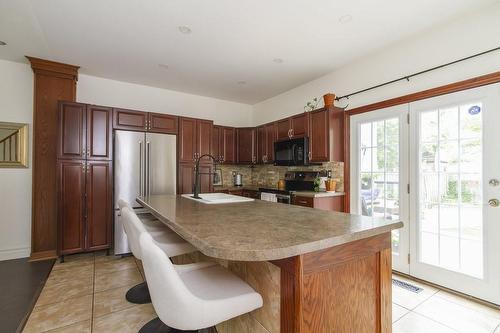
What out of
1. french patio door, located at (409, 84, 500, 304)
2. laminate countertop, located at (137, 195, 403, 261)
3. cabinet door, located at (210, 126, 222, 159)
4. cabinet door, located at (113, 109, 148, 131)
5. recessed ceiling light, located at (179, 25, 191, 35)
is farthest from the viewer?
cabinet door, located at (210, 126, 222, 159)

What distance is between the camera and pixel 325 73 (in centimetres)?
376

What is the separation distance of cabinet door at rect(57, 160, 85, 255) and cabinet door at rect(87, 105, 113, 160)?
0.70 ft

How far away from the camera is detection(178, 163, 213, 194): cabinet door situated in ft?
12.8

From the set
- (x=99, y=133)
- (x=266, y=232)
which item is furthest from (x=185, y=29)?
(x=266, y=232)

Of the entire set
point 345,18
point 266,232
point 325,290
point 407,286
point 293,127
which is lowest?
point 407,286

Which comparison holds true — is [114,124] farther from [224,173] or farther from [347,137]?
[347,137]

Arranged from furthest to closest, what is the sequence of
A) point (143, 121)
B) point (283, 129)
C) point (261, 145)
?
point (261, 145)
point (283, 129)
point (143, 121)

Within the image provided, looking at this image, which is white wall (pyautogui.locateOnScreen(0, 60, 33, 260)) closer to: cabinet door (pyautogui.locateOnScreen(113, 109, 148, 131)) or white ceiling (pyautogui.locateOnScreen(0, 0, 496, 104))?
white ceiling (pyautogui.locateOnScreen(0, 0, 496, 104))

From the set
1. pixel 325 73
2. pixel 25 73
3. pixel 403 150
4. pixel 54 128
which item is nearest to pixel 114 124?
pixel 54 128

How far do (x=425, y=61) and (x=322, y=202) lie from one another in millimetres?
1989

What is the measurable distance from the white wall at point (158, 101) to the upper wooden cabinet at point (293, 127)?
→ 1.36 metres

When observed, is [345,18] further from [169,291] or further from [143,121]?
[143,121]

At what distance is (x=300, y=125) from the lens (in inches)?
155

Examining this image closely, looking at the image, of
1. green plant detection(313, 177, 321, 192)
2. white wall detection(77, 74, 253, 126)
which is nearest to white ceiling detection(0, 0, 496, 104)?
white wall detection(77, 74, 253, 126)
